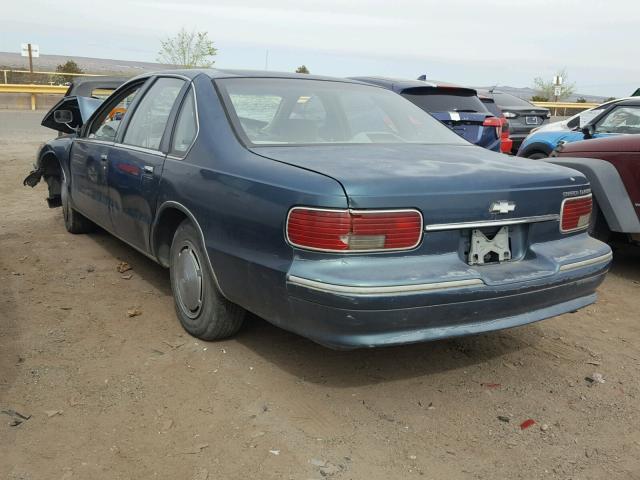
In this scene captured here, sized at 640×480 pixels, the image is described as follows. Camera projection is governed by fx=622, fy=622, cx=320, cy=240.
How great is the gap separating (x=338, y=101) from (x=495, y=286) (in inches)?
69.1

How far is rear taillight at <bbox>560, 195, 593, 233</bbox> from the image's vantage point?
3321 mm

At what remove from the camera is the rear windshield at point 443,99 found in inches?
300

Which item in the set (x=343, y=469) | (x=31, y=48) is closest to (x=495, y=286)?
(x=343, y=469)

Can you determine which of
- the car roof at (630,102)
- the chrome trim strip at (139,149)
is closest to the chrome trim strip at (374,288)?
the chrome trim strip at (139,149)

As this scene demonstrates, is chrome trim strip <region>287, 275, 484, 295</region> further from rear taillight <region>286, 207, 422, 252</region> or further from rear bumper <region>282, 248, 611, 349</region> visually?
rear taillight <region>286, 207, 422, 252</region>

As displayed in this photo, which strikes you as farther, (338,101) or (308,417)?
(338,101)

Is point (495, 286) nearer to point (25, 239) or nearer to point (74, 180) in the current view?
point (74, 180)

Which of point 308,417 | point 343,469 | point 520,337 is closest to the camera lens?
point 343,469

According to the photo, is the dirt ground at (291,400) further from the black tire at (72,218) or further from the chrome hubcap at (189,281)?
the black tire at (72,218)

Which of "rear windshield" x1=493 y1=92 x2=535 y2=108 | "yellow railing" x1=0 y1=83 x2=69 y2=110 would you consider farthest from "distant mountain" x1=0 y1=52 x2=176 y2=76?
"rear windshield" x1=493 y1=92 x2=535 y2=108

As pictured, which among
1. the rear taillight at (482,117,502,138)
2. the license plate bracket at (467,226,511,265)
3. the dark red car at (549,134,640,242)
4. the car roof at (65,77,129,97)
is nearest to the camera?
the license plate bracket at (467,226,511,265)

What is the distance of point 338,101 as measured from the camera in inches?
159

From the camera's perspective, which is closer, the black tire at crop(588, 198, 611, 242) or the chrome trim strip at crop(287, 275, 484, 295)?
the chrome trim strip at crop(287, 275, 484, 295)

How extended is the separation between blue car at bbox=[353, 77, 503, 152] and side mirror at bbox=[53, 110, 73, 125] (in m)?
3.66
